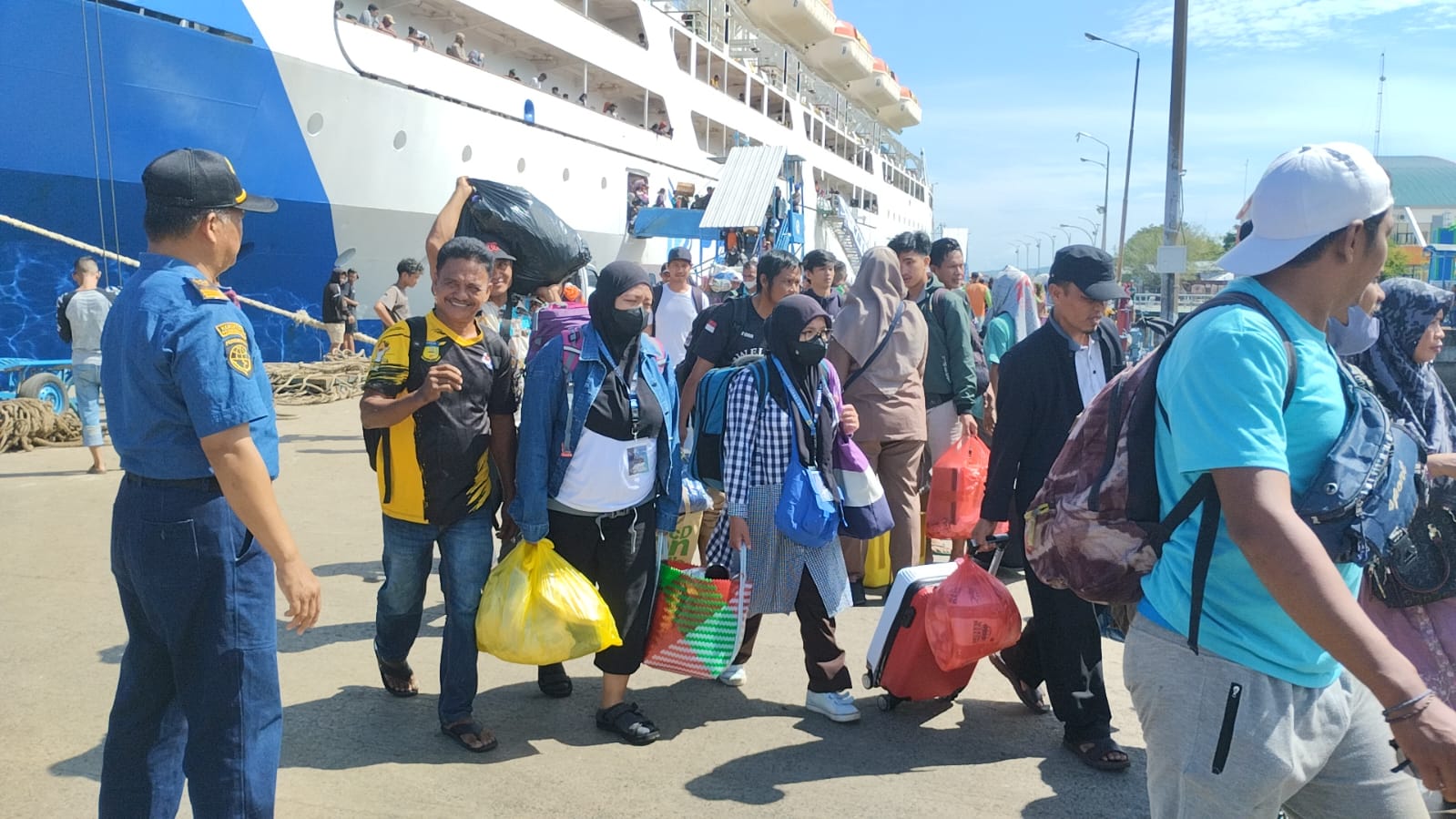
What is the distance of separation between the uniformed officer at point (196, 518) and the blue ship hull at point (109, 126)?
29.3 ft

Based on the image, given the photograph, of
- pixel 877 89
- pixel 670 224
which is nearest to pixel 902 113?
pixel 877 89

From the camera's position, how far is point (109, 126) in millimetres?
10594

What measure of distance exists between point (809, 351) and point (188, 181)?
2.22 meters

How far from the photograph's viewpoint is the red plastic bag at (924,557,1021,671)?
3490 mm

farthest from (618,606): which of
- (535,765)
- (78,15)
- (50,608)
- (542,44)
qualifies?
(542,44)

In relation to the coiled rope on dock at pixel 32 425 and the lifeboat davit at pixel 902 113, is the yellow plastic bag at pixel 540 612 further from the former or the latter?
the lifeboat davit at pixel 902 113

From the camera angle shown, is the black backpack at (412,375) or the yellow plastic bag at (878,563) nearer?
the black backpack at (412,375)

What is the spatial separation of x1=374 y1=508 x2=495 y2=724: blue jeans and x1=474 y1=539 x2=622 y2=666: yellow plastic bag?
0.14m

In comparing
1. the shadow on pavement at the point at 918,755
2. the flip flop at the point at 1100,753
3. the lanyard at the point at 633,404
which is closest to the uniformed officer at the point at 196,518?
the lanyard at the point at 633,404

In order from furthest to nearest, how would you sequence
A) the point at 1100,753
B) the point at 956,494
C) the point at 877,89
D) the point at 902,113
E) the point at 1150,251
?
the point at 1150,251 < the point at 902,113 < the point at 877,89 < the point at 956,494 < the point at 1100,753

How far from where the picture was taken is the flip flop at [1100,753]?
134 inches

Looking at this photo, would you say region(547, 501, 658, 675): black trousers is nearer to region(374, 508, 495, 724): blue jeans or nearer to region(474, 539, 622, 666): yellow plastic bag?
region(474, 539, 622, 666): yellow plastic bag

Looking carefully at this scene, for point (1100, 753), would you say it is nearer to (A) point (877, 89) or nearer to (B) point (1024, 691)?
(B) point (1024, 691)

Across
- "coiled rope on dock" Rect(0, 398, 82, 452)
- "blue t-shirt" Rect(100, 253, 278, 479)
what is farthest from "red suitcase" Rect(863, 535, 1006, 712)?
"coiled rope on dock" Rect(0, 398, 82, 452)
